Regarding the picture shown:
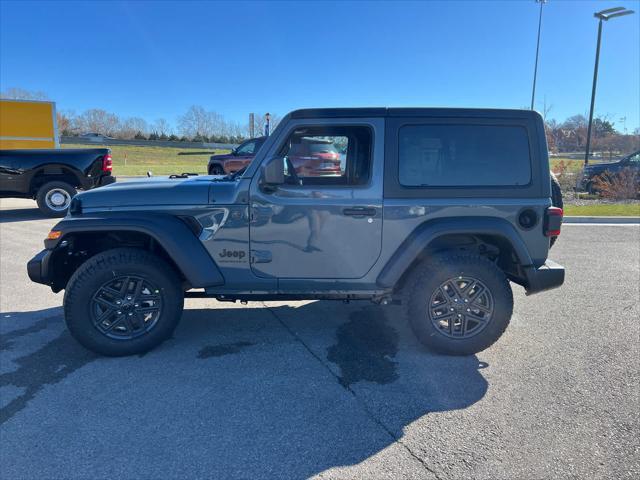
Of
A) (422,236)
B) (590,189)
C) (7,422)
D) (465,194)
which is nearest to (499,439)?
(422,236)

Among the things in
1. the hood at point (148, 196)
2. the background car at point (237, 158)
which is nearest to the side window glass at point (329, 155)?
the hood at point (148, 196)

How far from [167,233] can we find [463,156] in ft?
7.91

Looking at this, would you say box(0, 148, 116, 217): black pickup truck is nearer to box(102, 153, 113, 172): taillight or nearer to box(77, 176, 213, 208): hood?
box(102, 153, 113, 172): taillight

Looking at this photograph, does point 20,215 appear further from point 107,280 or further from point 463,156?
point 463,156

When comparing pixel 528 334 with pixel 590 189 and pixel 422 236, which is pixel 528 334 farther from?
pixel 590 189

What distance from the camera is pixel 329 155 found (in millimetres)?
4469

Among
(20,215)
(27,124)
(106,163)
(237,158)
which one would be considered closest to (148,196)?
(106,163)

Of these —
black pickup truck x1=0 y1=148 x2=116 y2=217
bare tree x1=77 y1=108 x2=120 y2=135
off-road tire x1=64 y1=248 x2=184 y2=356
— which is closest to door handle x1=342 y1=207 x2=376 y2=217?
off-road tire x1=64 y1=248 x2=184 y2=356

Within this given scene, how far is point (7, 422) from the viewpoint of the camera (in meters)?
2.61

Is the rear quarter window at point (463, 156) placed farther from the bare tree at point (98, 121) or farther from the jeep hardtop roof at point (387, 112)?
the bare tree at point (98, 121)

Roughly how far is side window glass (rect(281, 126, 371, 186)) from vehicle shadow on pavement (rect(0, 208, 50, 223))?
813 cm

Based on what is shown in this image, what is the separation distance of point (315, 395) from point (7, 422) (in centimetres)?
191

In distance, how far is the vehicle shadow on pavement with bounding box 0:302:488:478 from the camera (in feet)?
7.66

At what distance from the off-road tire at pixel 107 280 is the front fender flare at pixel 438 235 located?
1705 mm
